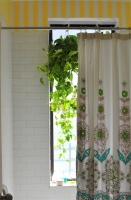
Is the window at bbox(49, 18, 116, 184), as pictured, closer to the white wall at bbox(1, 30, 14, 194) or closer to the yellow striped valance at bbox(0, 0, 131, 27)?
the yellow striped valance at bbox(0, 0, 131, 27)

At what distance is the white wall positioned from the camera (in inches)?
96.1

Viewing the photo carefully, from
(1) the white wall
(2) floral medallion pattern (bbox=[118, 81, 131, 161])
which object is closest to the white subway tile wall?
(1) the white wall

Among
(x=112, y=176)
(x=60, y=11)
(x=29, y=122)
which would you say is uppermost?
(x=60, y=11)

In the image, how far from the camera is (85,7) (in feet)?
9.78

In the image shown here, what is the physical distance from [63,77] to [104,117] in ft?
2.52

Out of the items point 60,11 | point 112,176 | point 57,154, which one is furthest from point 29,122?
point 60,11

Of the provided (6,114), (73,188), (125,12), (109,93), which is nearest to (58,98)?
(6,114)

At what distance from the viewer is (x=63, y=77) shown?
2.79 m

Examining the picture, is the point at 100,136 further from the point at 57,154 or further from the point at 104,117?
the point at 57,154

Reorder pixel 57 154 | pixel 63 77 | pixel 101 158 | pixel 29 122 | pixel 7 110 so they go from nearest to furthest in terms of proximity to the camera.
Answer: pixel 101 158 < pixel 7 110 < pixel 63 77 < pixel 29 122 < pixel 57 154

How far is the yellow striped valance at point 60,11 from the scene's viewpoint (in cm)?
296

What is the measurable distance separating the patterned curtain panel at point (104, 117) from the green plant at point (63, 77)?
22.7 inches

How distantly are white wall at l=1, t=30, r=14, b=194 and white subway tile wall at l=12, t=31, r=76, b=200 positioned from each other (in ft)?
0.30

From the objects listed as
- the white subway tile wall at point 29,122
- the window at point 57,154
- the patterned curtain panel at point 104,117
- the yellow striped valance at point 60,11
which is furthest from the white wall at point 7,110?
the patterned curtain panel at point 104,117
